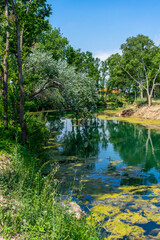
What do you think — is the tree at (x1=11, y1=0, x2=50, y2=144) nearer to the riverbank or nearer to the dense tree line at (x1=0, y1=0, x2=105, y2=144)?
the dense tree line at (x1=0, y1=0, x2=105, y2=144)

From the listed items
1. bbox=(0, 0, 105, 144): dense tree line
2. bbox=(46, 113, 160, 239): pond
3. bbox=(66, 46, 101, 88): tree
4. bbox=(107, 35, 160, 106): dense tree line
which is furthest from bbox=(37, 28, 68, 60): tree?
bbox=(46, 113, 160, 239): pond

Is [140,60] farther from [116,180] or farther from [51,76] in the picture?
[116,180]

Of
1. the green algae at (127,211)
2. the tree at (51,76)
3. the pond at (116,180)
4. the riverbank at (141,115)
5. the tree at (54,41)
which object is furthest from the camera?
the tree at (54,41)

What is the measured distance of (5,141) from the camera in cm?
1076

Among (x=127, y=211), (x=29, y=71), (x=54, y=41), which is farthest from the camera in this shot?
(x=54, y=41)

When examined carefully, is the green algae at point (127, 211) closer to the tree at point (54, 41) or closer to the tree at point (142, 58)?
the tree at point (142, 58)

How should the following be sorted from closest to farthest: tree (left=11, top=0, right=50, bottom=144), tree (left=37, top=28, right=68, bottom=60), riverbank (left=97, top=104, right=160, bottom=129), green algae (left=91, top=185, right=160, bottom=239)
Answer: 1. green algae (left=91, top=185, right=160, bottom=239)
2. tree (left=11, top=0, right=50, bottom=144)
3. riverbank (left=97, top=104, right=160, bottom=129)
4. tree (left=37, top=28, right=68, bottom=60)

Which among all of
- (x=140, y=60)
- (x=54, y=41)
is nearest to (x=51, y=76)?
(x=140, y=60)

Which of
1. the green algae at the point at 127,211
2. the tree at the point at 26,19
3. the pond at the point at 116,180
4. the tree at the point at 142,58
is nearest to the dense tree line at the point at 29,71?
the tree at the point at 26,19

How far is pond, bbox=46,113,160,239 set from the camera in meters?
7.70

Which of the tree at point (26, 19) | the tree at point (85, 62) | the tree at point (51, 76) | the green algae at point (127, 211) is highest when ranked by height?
the tree at point (85, 62)

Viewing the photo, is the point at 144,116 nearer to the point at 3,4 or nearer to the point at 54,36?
the point at 3,4

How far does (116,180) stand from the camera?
1205 cm

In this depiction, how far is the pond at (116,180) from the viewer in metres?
7.70
